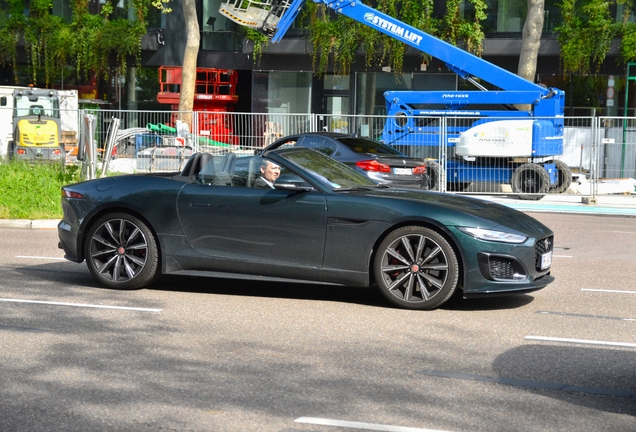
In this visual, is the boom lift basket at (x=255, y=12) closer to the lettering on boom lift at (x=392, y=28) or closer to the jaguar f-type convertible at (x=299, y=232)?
the lettering on boom lift at (x=392, y=28)

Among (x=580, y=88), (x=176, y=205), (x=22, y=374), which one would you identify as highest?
(x=580, y=88)

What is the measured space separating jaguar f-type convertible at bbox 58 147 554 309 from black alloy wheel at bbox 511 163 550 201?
12.1m

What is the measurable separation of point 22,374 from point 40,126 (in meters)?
21.8

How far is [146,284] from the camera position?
9.13 meters

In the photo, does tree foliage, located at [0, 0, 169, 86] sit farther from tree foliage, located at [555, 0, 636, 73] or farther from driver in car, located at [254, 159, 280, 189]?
driver in car, located at [254, 159, 280, 189]

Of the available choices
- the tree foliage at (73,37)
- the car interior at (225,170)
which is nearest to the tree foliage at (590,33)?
the tree foliage at (73,37)

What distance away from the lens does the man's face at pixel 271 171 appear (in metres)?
8.88

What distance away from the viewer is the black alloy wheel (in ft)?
68.0

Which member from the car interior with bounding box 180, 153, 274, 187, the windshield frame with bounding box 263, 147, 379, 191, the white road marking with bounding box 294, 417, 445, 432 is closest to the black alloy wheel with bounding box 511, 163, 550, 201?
the windshield frame with bounding box 263, 147, 379, 191

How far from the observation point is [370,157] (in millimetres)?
18203

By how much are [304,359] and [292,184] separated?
2.44 meters

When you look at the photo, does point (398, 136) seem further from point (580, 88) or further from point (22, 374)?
point (22, 374)

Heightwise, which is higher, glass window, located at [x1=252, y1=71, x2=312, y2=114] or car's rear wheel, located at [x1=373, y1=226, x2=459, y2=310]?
glass window, located at [x1=252, y1=71, x2=312, y2=114]

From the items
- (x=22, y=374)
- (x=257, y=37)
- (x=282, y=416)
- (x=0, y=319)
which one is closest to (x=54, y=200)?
(x=0, y=319)
